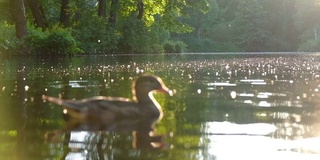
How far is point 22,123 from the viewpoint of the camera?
8445mm

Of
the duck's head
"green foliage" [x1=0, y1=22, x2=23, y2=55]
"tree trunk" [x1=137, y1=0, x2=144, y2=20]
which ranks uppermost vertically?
"tree trunk" [x1=137, y1=0, x2=144, y2=20]

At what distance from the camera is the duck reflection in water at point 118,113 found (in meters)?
7.91

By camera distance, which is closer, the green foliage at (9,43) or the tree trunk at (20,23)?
the green foliage at (9,43)

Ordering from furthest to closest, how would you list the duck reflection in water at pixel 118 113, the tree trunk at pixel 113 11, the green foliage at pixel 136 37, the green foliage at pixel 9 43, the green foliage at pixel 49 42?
the green foliage at pixel 136 37
the tree trunk at pixel 113 11
the green foliage at pixel 49 42
the green foliage at pixel 9 43
the duck reflection in water at pixel 118 113

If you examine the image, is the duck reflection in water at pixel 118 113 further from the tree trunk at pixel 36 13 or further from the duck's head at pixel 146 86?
the tree trunk at pixel 36 13

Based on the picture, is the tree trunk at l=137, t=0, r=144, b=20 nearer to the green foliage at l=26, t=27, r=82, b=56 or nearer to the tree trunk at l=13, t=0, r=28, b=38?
the green foliage at l=26, t=27, r=82, b=56

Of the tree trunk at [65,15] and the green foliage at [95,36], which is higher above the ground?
the tree trunk at [65,15]

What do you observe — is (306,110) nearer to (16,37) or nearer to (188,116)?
(188,116)

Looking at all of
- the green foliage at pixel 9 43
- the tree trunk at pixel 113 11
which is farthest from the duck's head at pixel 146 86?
the tree trunk at pixel 113 11

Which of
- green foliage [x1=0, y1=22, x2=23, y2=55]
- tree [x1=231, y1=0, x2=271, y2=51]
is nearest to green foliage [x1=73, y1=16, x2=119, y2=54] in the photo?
green foliage [x1=0, y1=22, x2=23, y2=55]

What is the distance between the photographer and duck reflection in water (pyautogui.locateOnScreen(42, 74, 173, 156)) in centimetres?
791

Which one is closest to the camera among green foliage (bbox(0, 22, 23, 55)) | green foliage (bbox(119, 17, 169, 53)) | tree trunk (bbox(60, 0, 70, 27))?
green foliage (bbox(0, 22, 23, 55))

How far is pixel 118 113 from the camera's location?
28.3 ft

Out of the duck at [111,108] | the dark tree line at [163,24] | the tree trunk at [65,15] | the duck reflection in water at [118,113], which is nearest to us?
the duck reflection in water at [118,113]
